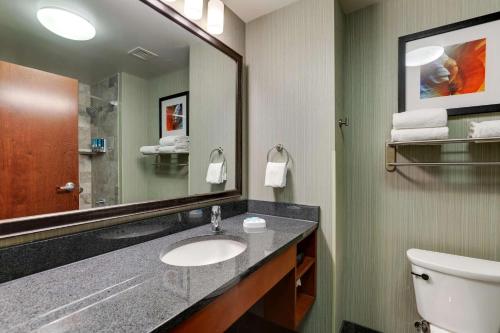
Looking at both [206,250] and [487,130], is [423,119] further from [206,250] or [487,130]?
[206,250]

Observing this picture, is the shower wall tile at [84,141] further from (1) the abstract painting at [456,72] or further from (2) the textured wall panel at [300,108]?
(1) the abstract painting at [456,72]

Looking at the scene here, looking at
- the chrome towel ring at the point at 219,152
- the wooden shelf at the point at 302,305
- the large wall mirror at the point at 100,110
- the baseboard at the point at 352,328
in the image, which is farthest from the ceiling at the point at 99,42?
the baseboard at the point at 352,328

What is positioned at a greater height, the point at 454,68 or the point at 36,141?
the point at 454,68

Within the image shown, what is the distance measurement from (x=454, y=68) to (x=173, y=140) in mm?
1606

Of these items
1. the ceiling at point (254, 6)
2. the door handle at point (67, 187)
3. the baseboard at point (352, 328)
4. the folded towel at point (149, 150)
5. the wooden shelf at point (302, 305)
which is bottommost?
the baseboard at point (352, 328)

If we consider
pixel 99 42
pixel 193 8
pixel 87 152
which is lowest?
pixel 87 152

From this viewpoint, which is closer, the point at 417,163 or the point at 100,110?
the point at 100,110

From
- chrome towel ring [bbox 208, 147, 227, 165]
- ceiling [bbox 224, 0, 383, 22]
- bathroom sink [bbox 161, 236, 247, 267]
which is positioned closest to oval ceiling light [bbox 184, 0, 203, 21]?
ceiling [bbox 224, 0, 383, 22]

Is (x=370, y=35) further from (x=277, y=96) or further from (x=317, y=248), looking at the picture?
(x=317, y=248)

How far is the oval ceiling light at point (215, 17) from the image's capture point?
1303 mm

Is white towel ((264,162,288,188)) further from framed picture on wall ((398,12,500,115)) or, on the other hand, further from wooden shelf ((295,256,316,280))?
framed picture on wall ((398,12,500,115))

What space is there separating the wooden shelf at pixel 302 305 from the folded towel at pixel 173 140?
112 cm

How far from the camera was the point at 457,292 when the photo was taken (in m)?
1.09

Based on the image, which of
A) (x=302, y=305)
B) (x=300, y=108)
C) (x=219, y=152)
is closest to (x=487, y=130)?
(x=300, y=108)
